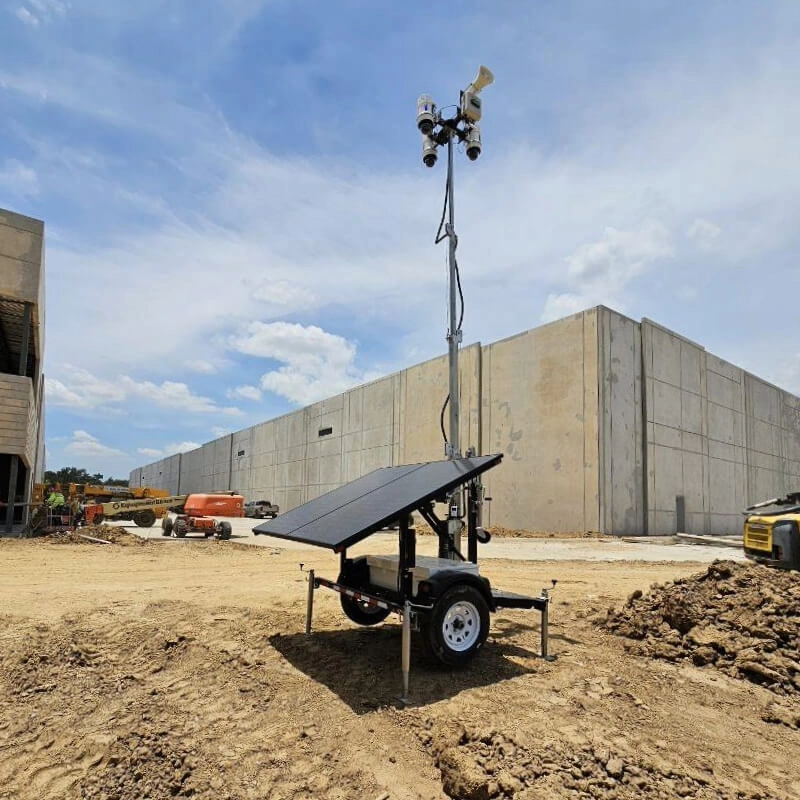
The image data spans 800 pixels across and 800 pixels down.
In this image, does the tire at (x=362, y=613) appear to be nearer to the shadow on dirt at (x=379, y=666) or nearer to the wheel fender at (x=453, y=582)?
the shadow on dirt at (x=379, y=666)

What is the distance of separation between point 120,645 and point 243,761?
10.7ft

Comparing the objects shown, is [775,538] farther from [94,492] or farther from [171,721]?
[94,492]

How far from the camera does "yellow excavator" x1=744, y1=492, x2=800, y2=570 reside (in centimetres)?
1143

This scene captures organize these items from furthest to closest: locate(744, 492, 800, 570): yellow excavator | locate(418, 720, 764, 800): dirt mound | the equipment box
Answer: locate(744, 492, 800, 570): yellow excavator → the equipment box → locate(418, 720, 764, 800): dirt mound

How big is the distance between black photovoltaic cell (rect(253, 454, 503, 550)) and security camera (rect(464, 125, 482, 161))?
4.48 meters

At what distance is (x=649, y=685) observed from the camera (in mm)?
5727

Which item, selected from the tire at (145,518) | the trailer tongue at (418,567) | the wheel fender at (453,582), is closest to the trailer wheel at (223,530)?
the tire at (145,518)

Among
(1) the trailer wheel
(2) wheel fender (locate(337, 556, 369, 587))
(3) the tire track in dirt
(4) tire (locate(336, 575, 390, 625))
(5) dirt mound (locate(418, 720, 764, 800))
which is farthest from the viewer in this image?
(1) the trailer wheel

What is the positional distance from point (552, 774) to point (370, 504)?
9.60ft

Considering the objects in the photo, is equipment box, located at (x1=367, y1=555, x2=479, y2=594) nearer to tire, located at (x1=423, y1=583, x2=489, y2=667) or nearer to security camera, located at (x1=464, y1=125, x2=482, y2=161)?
tire, located at (x1=423, y1=583, x2=489, y2=667)

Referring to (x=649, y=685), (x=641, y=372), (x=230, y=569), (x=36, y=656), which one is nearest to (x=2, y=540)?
(x=230, y=569)

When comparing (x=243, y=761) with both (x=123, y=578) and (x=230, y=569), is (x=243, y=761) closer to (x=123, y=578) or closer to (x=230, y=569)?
(x=123, y=578)

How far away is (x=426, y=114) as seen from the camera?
28.1 feet

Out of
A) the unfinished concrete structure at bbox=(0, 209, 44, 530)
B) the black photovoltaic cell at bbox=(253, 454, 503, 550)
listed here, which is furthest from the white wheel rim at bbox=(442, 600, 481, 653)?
the unfinished concrete structure at bbox=(0, 209, 44, 530)
